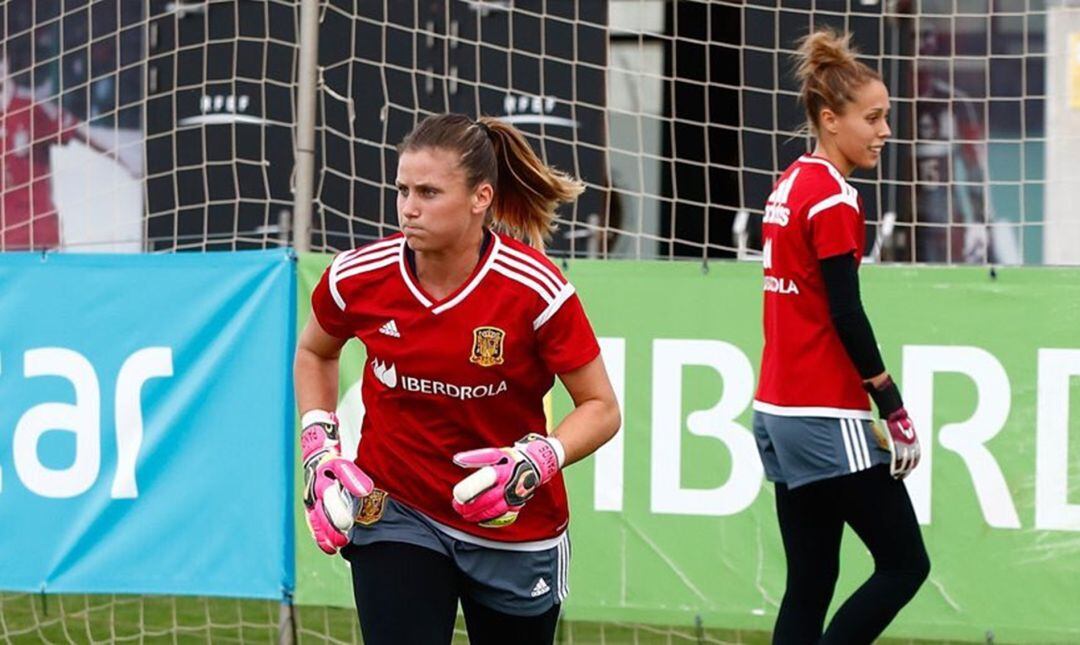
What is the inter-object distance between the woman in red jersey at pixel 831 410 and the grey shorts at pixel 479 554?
1.23 metres

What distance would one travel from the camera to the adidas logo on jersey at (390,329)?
3973 mm

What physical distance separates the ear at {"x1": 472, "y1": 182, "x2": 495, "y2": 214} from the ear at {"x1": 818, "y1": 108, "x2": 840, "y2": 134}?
1.45 m

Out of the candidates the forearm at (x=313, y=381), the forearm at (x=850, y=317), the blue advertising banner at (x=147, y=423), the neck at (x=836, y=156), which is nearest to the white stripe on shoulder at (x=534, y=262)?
the forearm at (x=313, y=381)

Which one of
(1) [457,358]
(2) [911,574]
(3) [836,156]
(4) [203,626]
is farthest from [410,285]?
(4) [203,626]

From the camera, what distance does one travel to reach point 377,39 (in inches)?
271

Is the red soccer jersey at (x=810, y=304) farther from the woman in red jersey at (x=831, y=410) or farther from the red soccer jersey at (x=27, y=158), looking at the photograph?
the red soccer jersey at (x=27, y=158)

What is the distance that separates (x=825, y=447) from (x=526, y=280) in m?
1.38

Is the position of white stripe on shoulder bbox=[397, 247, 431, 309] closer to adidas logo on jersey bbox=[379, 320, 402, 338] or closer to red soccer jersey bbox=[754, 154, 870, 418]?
adidas logo on jersey bbox=[379, 320, 402, 338]

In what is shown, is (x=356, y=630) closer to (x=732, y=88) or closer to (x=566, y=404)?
(x=566, y=404)

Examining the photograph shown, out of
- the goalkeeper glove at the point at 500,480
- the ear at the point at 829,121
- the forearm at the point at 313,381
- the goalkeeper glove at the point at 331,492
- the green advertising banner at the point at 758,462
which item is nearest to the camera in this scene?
the goalkeeper glove at the point at 500,480

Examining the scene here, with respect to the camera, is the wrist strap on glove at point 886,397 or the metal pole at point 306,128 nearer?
the wrist strap on glove at point 886,397

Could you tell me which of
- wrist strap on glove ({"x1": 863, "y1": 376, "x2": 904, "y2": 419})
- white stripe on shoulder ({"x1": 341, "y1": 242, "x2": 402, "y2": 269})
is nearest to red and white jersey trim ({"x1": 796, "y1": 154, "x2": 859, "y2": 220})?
wrist strap on glove ({"x1": 863, "y1": 376, "x2": 904, "y2": 419})

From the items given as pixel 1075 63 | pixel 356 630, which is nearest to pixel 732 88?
pixel 1075 63

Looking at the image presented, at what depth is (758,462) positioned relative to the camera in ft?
20.3
